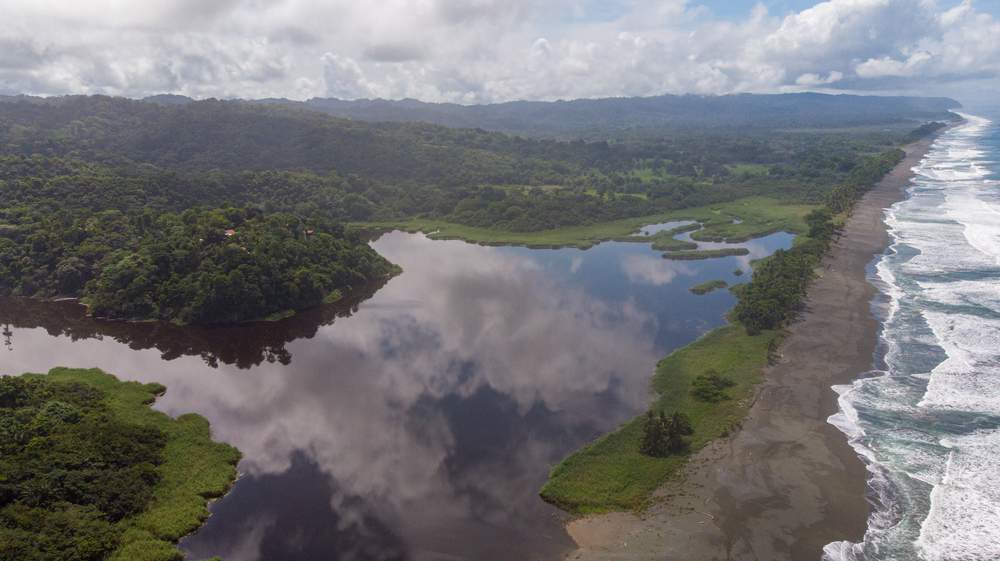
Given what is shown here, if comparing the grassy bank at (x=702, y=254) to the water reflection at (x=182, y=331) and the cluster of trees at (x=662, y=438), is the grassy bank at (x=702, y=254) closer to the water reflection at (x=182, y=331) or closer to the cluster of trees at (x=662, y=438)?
the water reflection at (x=182, y=331)

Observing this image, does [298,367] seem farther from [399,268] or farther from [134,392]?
[399,268]

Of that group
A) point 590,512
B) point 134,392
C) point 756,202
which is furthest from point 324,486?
point 756,202

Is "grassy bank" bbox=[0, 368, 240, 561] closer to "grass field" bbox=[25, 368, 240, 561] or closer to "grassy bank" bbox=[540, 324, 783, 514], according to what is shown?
"grass field" bbox=[25, 368, 240, 561]

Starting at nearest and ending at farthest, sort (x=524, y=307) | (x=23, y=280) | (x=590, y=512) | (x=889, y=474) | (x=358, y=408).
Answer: (x=590, y=512)
(x=889, y=474)
(x=358, y=408)
(x=524, y=307)
(x=23, y=280)

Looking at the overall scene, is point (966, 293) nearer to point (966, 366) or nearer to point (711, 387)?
point (966, 366)

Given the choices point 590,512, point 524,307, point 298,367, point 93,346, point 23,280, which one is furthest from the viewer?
point 23,280

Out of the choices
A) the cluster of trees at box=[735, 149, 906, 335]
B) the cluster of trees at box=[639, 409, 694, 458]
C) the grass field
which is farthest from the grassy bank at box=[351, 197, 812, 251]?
the grass field

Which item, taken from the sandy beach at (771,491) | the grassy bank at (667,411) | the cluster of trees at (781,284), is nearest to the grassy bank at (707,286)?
the cluster of trees at (781,284)

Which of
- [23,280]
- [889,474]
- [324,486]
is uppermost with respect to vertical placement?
[23,280]
